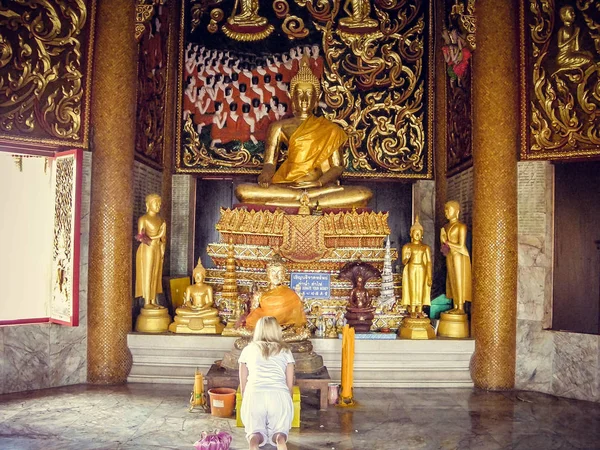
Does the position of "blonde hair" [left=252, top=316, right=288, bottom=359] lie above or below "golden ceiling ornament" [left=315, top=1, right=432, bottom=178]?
below

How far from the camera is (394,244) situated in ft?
28.9

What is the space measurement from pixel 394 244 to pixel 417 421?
394 centimetres

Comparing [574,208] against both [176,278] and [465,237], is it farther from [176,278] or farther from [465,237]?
[176,278]

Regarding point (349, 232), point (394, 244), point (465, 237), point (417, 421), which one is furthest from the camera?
point (394, 244)

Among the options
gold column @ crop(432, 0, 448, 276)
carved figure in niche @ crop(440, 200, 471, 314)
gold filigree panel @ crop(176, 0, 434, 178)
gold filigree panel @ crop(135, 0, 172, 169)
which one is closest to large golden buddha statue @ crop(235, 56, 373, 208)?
gold filigree panel @ crop(176, 0, 434, 178)

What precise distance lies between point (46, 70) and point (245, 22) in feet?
10.8

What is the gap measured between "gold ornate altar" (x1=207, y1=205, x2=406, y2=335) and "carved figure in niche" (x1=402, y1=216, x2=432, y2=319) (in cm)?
41

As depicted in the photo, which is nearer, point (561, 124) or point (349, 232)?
point (561, 124)

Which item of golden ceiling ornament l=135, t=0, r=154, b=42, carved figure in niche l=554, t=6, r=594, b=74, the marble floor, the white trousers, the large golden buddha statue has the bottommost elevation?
the marble floor

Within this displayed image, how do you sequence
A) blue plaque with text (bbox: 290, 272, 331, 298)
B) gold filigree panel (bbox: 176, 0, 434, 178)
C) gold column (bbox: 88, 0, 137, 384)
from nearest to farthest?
1. gold column (bbox: 88, 0, 137, 384)
2. blue plaque with text (bbox: 290, 272, 331, 298)
3. gold filigree panel (bbox: 176, 0, 434, 178)

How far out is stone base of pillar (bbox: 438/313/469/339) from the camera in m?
6.68

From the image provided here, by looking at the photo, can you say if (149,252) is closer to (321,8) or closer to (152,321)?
(152,321)

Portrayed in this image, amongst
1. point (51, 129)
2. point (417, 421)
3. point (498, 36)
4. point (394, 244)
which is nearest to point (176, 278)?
point (51, 129)

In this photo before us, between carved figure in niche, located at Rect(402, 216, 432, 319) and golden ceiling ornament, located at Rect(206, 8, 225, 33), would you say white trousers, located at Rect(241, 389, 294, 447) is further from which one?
golden ceiling ornament, located at Rect(206, 8, 225, 33)
